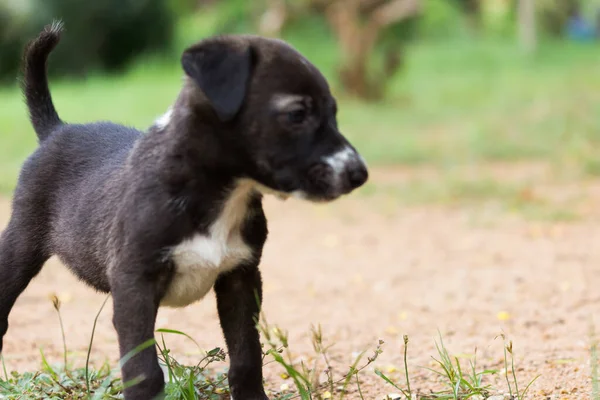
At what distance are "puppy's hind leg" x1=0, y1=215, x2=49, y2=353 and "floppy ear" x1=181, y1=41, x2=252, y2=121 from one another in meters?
1.23

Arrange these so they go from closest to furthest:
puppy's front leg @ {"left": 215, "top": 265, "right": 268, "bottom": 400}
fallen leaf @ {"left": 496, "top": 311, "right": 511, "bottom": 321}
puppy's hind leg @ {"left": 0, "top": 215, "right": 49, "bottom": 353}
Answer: puppy's front leg @ {"left": 215, "top": 265, "right": 268, "bottom": 400}
puppy's hind leg @ {"left": 0, "top": 215, "right": 49, "bottom": 353}
fallen leaf @ {"left": 496, "top": 311, "right": 511, "bottom": 321}

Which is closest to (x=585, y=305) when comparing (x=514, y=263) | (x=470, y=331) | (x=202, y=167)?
(x=470, y=331)

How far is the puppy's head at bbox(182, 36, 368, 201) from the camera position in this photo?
3.26 m

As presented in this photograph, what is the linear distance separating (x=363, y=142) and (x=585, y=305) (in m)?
7.24

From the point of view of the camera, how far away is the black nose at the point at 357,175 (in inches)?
128

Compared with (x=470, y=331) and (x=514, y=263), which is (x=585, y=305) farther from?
(x=514, y=263)

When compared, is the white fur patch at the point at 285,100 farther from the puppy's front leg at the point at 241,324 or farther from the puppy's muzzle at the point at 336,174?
the puppy's front leg at the point at 241,324

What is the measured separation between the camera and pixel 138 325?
10.9ft

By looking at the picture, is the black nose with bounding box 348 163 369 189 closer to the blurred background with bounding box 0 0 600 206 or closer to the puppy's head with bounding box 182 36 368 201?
the puppy's head with bounding box 182 36 368 201

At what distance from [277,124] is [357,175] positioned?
0.34 m

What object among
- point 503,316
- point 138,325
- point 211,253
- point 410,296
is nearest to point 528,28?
point 410,296

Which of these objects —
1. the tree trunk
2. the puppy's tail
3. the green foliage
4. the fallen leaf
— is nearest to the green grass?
the puppy's tail

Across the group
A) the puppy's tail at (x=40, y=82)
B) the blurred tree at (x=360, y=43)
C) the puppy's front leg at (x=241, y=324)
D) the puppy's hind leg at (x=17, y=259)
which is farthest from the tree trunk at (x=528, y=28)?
the puppy's front leg at (x=241, y=324)

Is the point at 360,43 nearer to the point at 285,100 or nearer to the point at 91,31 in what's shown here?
the point at 91,31
